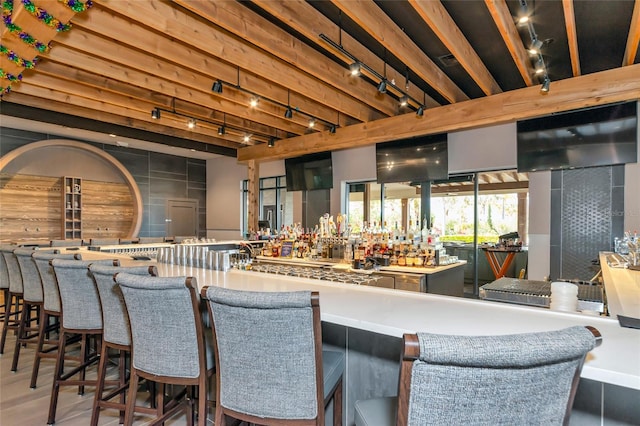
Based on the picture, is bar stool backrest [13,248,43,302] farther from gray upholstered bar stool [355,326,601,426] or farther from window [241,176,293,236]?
window [241,176,293,236]

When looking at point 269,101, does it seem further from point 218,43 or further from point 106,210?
point 106,210

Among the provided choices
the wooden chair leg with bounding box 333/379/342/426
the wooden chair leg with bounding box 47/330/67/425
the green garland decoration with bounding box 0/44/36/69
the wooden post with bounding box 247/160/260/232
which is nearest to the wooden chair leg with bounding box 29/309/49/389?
the wooden chair leg with bounding box 47/330/67/425

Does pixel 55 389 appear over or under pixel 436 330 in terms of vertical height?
under

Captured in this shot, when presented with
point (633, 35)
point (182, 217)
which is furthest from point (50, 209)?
point (633, 35)

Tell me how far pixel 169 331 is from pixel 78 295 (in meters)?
1.15

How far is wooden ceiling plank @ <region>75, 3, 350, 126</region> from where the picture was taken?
3.27 m

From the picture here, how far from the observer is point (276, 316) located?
114 cm

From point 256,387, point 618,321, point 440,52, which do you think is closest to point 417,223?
point 440,52

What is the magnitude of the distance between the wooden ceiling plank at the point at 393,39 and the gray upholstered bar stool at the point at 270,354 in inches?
102

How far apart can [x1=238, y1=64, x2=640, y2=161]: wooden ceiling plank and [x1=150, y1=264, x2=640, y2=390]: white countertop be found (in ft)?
13.3

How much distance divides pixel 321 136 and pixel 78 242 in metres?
4.79

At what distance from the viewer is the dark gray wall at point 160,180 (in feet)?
28.7

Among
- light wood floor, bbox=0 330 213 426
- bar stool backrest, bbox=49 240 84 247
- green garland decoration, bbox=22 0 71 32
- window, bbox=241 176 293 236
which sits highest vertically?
green garland decoration, bbox=22 0 71 32

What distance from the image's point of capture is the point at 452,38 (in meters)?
3.42
